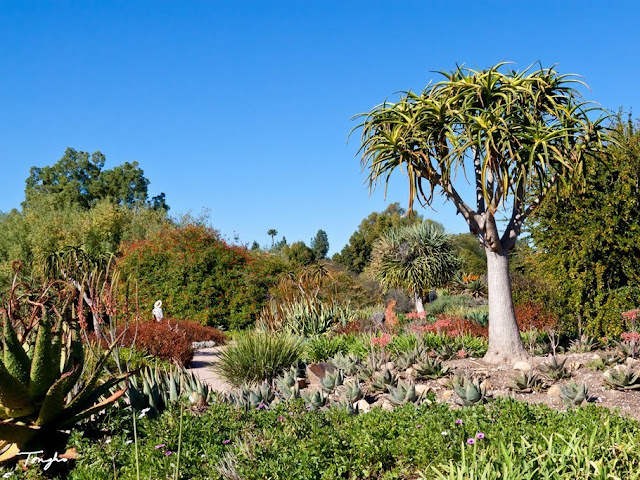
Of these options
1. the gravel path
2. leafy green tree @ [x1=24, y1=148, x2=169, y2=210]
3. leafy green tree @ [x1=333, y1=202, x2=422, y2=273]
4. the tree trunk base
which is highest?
leafy green tree @ [x1=24, y1=148, x2=169, y2=210]

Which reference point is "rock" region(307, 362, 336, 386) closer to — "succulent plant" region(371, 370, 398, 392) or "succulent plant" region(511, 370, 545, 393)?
"succulent plant" region(371, 370, 398, 392)

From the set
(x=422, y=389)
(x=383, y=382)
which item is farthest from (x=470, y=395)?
(x=383, y=382)

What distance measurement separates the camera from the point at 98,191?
5294 centimetres

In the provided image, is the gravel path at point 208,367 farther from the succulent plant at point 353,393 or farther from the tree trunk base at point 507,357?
the tree trunk base at point 507,357

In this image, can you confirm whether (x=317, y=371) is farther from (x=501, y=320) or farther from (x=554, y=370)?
(x=554, y=370)

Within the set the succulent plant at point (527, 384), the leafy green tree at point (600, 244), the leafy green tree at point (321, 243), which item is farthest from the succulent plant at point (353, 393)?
the leafy green tree at point (321, 243)

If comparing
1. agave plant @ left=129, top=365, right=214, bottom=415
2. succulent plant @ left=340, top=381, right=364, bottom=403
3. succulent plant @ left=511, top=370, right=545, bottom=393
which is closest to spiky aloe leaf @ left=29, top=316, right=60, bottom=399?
agave plant @ left=129, top=365, right=214, bottom=415

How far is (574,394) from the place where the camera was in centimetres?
642

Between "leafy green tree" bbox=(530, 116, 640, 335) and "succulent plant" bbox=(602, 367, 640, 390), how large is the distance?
3.10 metres

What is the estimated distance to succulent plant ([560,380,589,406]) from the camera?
6348 millimetres

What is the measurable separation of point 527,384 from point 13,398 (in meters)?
5.78

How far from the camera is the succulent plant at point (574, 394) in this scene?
20.8 feet

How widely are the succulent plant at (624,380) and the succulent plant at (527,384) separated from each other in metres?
0.85

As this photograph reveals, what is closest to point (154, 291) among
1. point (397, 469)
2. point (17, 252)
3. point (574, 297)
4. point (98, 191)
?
point (17, 252)
